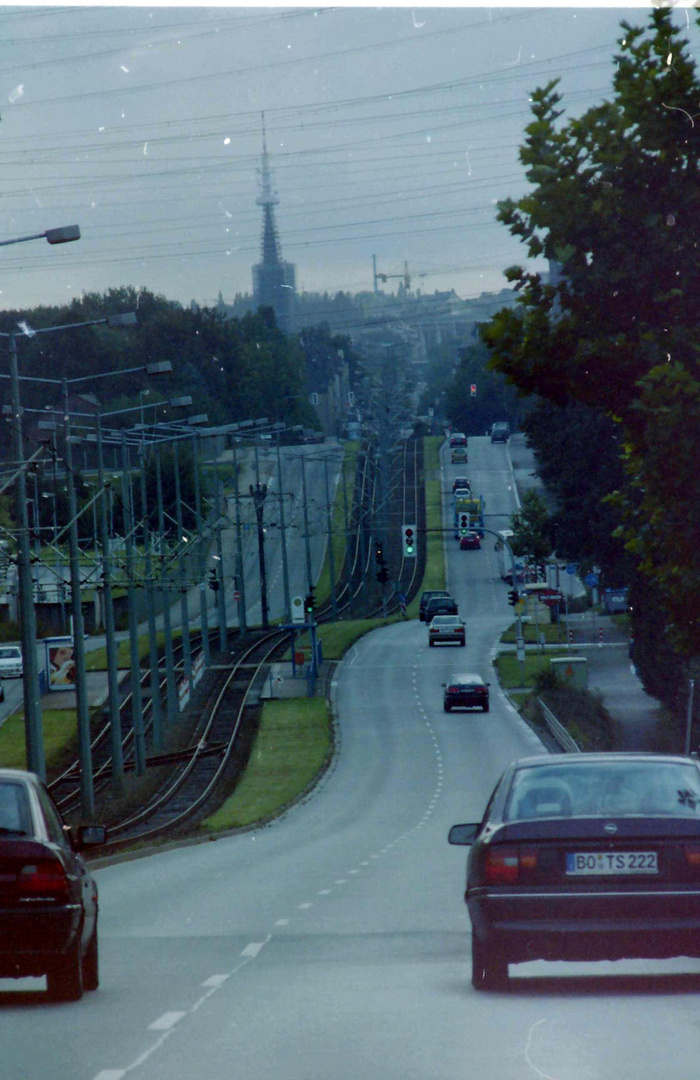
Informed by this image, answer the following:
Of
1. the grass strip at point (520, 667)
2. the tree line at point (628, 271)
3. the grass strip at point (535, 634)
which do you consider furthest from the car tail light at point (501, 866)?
the grass strip at point (535, 634)

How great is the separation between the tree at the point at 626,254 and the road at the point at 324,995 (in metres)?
5.18

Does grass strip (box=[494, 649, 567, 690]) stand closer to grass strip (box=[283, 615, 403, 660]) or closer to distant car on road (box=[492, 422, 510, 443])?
grass strip (box=[283, 615, 403, 660])

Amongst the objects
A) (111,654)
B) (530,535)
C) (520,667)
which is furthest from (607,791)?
(530,535)

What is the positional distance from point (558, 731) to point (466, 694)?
10.3 meters

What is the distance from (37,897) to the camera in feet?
35.6

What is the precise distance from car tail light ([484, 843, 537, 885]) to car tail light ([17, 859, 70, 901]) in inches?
101

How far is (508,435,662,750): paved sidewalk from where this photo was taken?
67688 mm

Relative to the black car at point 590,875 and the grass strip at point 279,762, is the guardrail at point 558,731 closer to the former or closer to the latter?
the grass strip at point 279,762

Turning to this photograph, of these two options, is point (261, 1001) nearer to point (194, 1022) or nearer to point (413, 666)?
point (194, 1022)

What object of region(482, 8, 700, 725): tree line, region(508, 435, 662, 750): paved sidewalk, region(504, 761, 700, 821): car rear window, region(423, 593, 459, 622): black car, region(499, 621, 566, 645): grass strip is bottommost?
region(508, 435, 662, 750): paved sidewalk

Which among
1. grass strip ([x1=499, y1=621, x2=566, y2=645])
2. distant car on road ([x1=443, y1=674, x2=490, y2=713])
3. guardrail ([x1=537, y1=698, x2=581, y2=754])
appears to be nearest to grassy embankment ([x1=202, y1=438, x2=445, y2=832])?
distant car on road ([x1=443, y1=674, x2=490, y2=713])

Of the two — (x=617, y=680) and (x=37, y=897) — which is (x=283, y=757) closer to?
(x=617, y=680)

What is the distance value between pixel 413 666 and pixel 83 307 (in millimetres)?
85773

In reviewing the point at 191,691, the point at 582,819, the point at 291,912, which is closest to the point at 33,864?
the point at 582,819
